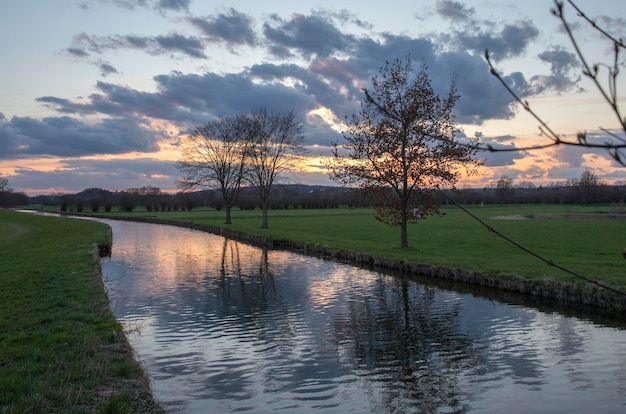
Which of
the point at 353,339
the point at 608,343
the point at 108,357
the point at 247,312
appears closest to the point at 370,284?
the point at 247,312

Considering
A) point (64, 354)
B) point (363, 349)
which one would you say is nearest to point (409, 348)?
point (363, 349)

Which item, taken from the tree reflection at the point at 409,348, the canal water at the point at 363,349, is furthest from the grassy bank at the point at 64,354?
the tree reflection at the point at 409,348

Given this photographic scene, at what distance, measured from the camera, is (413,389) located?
10062 mm

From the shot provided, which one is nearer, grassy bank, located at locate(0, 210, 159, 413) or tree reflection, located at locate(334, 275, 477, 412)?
grassy bank, located at locate(0, 210, 159, 413)

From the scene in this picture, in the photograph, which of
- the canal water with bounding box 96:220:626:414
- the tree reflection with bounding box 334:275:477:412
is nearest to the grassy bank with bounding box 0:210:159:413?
the canal water with bounding box 96:220:626:414

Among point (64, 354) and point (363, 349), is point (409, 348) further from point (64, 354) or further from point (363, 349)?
point (64, 354)

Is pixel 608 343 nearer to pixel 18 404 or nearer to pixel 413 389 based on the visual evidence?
pixel 413 389

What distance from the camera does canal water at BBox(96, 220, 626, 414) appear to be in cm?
956

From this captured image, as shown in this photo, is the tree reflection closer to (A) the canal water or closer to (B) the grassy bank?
(A) the canal water

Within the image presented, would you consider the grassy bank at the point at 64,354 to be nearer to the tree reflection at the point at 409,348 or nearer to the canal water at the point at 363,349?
the canal water at the point at 363,349

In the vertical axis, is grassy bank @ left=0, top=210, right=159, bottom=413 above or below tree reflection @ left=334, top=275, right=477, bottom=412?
above

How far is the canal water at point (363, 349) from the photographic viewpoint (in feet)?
31.4

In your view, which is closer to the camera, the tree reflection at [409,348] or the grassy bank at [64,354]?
the grassy bank at [64,354]

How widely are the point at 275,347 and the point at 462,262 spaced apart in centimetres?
1459
